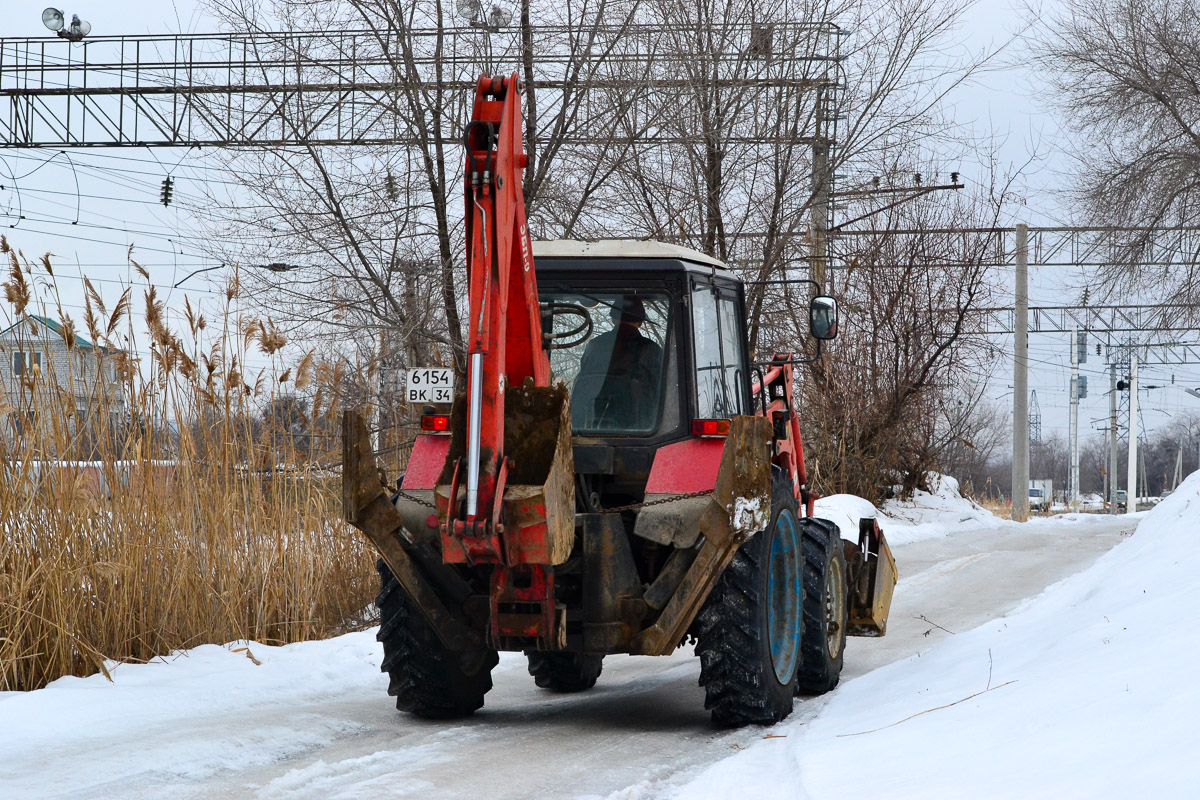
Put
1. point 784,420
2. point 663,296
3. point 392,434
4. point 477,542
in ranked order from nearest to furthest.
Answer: point 477,542 < point 663,296 < point 784,420 < point 392,434

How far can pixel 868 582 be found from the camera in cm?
782

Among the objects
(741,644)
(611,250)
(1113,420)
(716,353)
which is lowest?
(741,644)

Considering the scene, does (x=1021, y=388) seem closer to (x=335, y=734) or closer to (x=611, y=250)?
(x=611, y=250)

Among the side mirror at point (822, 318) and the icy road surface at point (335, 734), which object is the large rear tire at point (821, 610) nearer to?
the icy road surface at point (335, 734)

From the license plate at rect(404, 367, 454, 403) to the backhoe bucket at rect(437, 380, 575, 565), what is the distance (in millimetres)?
2594

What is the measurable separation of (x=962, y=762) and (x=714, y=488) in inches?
70.4

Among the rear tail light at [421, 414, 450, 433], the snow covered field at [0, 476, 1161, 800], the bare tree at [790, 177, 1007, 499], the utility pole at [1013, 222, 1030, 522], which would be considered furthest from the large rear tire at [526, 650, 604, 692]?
the utility pole at [1013, 222, 1030, 522]

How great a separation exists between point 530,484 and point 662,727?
160cm

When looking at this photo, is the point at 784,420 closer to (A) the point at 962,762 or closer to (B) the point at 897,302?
(A) the point at 962,762

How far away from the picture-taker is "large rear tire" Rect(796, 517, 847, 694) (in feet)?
21.7

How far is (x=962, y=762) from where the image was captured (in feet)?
12.8

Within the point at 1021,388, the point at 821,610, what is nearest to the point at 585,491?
the point at 821,610

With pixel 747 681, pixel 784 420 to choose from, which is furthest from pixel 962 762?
pixel 784 420

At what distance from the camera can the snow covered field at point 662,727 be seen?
12.4ft
